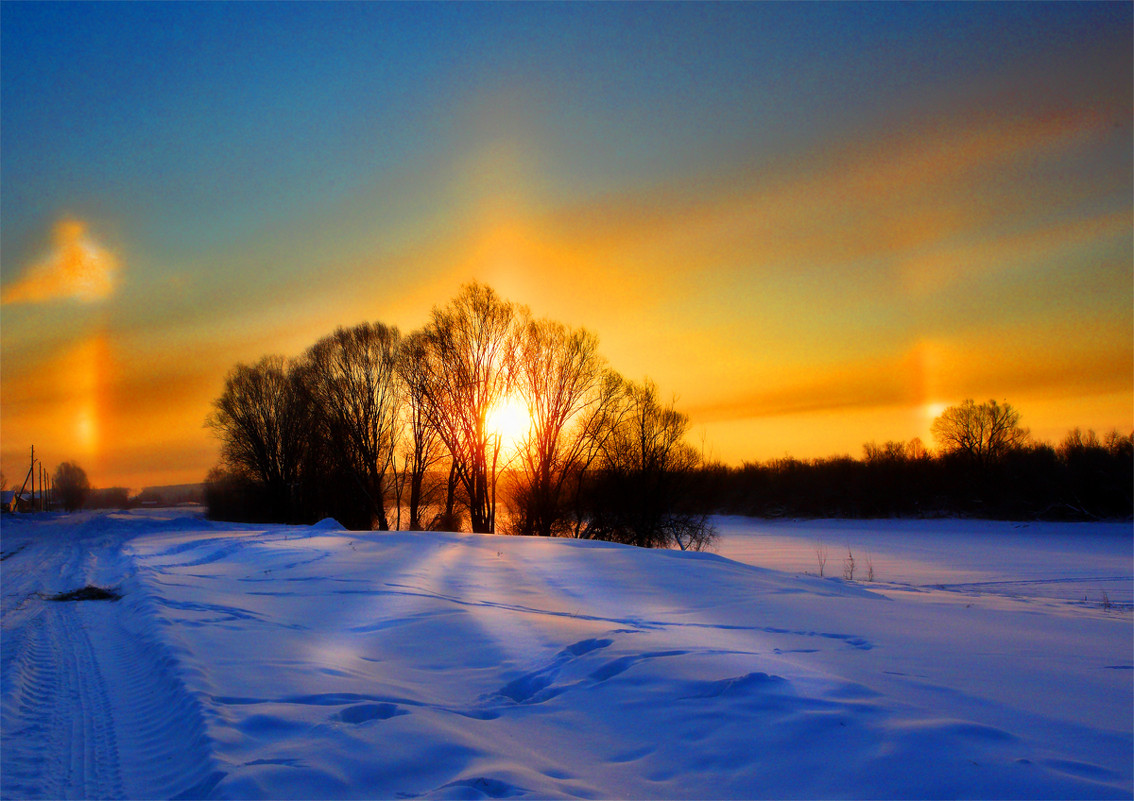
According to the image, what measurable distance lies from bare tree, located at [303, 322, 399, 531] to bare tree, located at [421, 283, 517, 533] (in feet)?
15.4

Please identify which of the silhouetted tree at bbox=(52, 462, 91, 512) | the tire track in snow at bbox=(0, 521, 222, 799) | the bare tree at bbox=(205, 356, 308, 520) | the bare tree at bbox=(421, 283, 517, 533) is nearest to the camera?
the tire track in snow at bbox=(0, 521, 222, 799)

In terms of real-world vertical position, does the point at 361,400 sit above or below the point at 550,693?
above

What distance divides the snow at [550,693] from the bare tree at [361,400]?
82.3 ft

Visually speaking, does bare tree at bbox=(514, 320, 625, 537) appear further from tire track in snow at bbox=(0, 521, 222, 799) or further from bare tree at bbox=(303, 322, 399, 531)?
tire track in snow at bbox=(0, 521, 222, 799)

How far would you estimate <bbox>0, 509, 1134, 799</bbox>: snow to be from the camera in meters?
3.32

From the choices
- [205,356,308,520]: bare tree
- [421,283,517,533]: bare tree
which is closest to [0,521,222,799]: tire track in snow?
[421,283,517,533]: bare tree

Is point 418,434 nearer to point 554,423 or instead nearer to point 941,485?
point 554,423

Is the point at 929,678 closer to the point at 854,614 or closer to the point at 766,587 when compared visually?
the point at 854,614

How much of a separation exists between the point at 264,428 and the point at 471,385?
24.0 m

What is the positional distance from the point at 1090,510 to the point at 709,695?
56060 mm

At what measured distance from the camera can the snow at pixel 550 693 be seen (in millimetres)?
3322

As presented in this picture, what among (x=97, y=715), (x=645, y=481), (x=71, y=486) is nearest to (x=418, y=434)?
(x=645, y=481)

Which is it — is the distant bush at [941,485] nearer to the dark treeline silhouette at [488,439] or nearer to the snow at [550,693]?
the dark treeline silhouette at [488,439]

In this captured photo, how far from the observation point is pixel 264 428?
4638 centimetres
